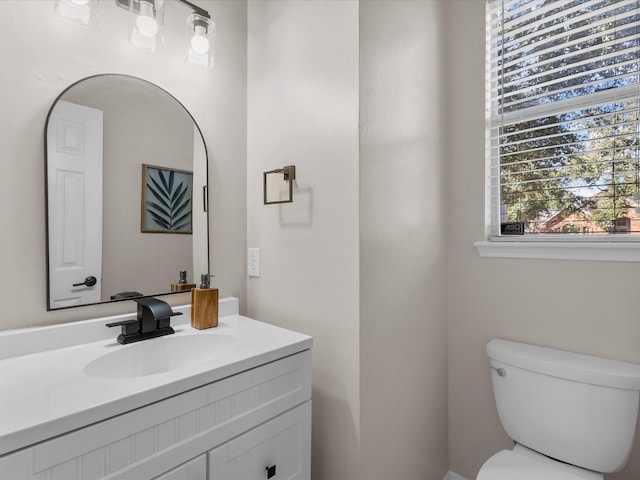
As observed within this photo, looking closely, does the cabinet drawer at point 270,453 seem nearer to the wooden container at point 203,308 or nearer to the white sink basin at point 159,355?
the white sink basin at point 159,355

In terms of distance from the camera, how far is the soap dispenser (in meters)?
1.29

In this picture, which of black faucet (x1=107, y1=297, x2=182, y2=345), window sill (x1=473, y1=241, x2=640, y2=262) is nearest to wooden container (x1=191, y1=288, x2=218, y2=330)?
black faucet (x1=107, y1=297, x2=182, y2=345)

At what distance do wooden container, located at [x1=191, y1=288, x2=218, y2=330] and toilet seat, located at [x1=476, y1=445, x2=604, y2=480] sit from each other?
1.05m

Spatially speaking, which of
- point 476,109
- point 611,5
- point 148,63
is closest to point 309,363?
point 148,63

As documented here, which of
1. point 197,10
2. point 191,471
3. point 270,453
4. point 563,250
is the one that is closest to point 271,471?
point 270,453

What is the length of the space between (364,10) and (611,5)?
3.13 feet

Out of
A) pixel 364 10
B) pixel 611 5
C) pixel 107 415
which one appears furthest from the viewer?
pixel 611 5

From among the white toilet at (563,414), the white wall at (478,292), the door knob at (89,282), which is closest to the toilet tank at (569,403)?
the white toilet at (563,414)

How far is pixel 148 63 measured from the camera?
4.28 feet

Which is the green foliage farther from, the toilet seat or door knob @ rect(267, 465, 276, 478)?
the toilet seat

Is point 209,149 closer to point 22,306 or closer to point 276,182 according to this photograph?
point 276,182

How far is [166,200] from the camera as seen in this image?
4.48 ft

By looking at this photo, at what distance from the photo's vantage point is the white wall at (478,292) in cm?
136

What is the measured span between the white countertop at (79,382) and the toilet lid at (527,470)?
0.76 metres
